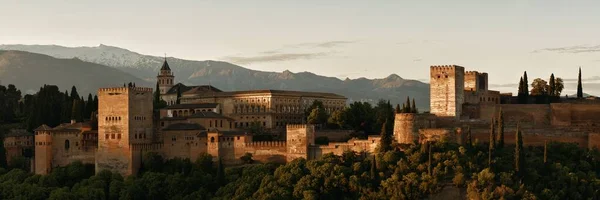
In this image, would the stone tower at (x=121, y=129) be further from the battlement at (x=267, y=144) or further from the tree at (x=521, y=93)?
the tree at (x=521, y=93)

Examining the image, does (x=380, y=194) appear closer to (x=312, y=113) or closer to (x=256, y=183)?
(x=256, y=183)

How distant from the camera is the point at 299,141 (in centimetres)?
5438

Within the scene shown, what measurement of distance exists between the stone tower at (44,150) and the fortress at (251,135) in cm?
6

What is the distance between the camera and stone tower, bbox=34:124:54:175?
2256 inches

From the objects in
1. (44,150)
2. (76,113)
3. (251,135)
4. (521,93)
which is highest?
(521,93)

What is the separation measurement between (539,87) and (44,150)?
32117mm

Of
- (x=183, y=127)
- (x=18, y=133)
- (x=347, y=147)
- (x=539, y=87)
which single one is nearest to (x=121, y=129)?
(x=183, y=127)

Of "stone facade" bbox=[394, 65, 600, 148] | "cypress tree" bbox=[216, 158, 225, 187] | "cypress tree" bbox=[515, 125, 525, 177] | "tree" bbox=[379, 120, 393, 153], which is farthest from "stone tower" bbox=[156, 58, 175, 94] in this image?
"cypress tree" bbox=[515, 125, 525, 177]

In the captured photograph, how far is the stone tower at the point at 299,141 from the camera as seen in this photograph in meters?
54.2

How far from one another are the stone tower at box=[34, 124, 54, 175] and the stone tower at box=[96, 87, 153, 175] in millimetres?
3272

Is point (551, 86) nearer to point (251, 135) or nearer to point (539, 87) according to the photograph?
point (539, 87)

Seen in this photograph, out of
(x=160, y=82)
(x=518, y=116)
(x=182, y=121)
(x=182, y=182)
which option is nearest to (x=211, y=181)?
(x=182, y=182)

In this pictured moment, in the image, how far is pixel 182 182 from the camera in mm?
53688

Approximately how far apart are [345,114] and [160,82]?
32.7 metres
